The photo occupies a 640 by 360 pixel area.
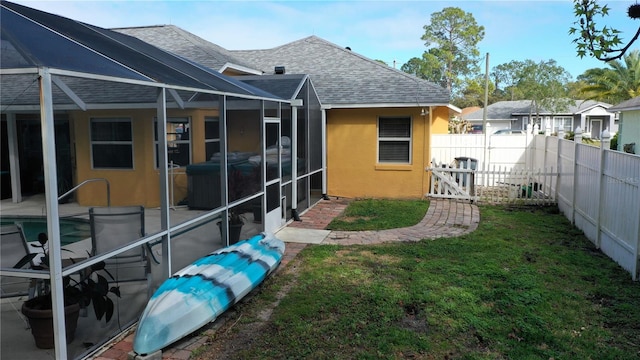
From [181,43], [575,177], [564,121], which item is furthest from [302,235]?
[564,121]

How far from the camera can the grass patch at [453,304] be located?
430 centimetres

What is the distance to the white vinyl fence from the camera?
643 centimetres

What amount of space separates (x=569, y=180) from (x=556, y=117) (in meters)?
38.9

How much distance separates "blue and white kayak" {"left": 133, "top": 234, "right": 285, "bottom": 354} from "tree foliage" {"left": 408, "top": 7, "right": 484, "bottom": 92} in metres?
39.1

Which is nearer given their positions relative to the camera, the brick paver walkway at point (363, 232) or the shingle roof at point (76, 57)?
the shingle roof at point (76, 57)

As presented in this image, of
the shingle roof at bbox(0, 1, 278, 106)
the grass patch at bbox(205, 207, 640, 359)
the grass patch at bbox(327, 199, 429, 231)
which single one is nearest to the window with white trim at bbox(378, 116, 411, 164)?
the grass patch at bbox(327, 199, 429, 231)

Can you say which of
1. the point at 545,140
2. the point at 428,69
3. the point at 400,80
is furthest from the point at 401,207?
the point at 428,69

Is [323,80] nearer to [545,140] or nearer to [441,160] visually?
[441,160]

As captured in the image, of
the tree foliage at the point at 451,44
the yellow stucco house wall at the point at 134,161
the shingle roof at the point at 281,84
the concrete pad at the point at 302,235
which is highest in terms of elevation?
the tree foliage at the point at 451,44

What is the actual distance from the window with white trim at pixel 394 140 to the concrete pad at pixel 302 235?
4661 mm

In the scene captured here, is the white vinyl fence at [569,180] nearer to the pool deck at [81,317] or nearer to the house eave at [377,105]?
the house eave at [377,105]

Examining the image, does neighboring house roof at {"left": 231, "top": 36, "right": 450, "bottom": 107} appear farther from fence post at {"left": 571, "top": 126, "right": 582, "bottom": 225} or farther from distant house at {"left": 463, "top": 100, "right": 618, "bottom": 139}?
distant house at {"left": 463, "top": 100, "right": 618, "bottom": 139}

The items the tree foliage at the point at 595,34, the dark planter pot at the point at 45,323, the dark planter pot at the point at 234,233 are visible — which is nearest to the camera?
the tree foliage at the point at 595,34

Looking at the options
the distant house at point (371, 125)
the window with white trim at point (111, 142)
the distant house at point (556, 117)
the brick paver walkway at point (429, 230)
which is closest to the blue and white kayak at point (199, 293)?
the brick paver walkway at point (429, 230)
